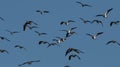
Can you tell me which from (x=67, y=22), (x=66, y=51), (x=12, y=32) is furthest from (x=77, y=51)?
(x=12, y=32)

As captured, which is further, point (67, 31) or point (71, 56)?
point (67, 31)

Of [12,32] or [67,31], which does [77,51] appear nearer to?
[67,31]

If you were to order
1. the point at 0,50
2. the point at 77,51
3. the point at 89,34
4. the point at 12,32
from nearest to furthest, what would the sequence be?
the point at 77,51, the point at 89,34, the point at 0,50, the point at 12,32

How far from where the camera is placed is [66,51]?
236ft

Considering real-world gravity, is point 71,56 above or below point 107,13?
below

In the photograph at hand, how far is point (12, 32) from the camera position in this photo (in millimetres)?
87188

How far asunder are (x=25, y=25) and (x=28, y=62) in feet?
17.8

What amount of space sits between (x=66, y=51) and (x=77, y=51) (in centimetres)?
251

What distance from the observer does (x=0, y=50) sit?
264 feet

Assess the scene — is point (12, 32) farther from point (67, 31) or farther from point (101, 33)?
point (101, 33)

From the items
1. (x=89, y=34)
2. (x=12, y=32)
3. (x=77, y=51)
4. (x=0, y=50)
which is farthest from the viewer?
(x=12, y=32)

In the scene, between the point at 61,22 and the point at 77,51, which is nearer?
the point at 77,51

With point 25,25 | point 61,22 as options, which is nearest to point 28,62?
point 25,25

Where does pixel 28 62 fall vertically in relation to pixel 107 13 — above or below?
below
